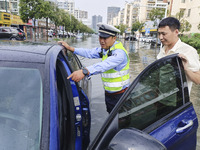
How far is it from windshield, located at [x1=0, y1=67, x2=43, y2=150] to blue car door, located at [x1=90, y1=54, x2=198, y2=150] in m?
0.44

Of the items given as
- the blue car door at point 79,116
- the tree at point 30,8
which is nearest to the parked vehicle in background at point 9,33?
the tree at point 30,8

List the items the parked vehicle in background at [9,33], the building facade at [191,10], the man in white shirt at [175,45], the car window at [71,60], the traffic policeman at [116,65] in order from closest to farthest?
the man in white shirt at [175,45]
the car window at [71,60]
the traffic policeman at [116,65]
the parked vehicle in background at [9,33]
the building facade at [191,10]

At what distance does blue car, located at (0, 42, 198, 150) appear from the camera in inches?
45.9

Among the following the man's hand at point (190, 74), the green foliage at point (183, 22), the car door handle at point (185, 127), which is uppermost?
the green foliage at point (183, 22)

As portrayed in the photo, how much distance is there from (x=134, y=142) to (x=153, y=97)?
2.16 feet

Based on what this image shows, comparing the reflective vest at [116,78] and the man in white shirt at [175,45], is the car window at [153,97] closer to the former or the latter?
the man in white shirt at [175,45]

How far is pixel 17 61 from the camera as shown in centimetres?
136

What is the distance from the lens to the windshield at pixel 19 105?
48.1 inches

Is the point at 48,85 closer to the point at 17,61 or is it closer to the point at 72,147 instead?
the point at 17,61

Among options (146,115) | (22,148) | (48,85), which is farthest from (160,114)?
(22,148)

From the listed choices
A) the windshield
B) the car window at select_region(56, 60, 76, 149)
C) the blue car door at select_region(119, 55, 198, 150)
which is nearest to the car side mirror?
the blue car door at select_region(119, 55, 198, 150)

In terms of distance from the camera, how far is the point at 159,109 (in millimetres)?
1584

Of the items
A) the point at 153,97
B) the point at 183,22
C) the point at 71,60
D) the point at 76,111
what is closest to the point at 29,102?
the point at 76,111

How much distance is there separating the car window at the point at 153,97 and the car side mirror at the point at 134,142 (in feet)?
0.77
